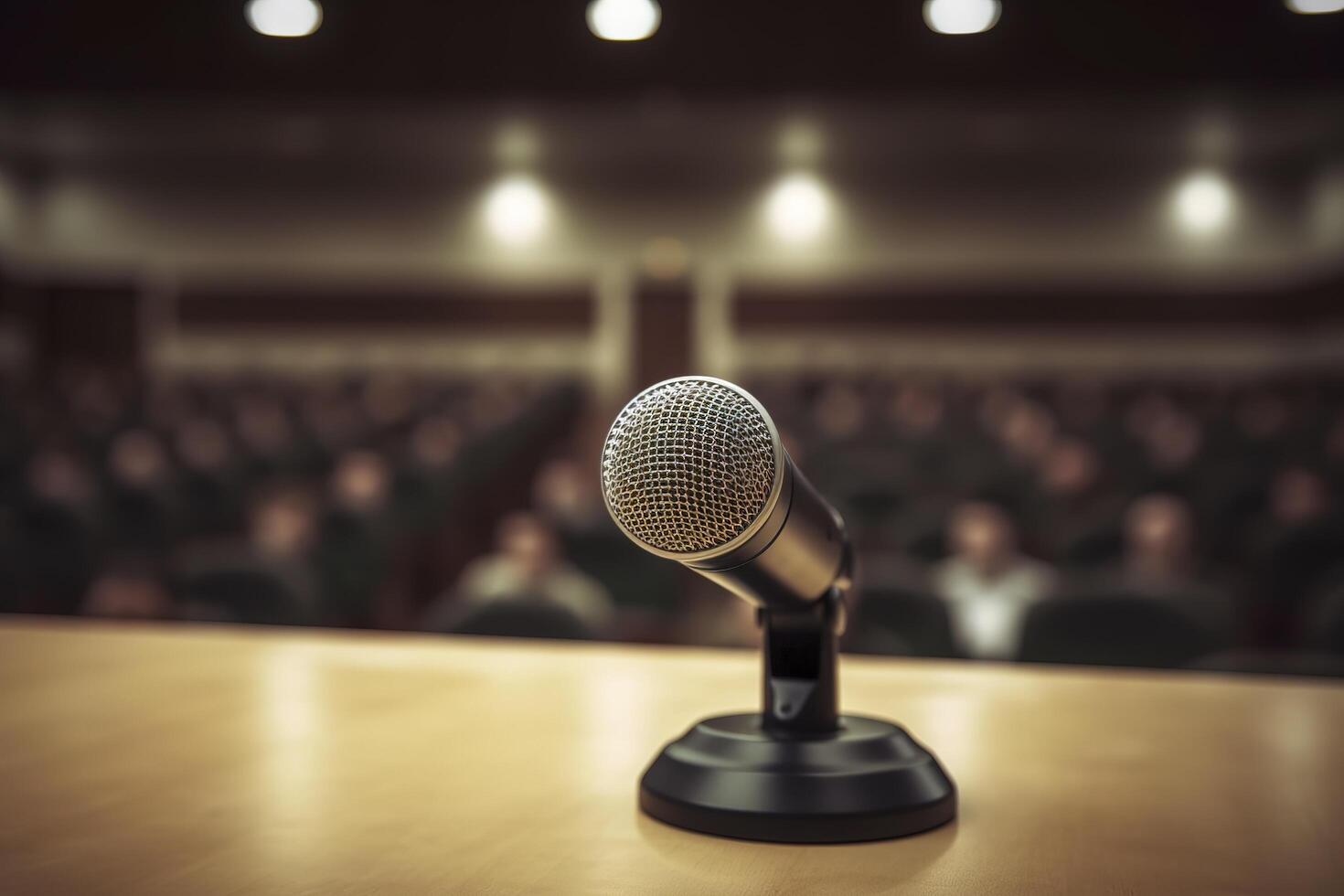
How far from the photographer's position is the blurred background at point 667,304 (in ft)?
15.1

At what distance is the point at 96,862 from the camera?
0.73 meters

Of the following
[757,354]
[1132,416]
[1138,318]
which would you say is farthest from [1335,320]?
[757,354]

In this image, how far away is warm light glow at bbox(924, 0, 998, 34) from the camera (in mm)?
4988

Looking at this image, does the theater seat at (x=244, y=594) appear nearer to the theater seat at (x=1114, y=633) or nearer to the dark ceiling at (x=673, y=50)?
the theater seat at (x=1114, y=633)

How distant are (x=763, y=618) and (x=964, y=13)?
4.78 meters

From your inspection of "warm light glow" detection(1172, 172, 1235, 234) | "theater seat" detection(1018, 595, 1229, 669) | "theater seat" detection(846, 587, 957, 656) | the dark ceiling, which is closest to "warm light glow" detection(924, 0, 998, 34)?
the dark ceiling

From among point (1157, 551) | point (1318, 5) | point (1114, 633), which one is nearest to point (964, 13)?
point (1318, 5)

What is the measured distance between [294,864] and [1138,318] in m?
14.2

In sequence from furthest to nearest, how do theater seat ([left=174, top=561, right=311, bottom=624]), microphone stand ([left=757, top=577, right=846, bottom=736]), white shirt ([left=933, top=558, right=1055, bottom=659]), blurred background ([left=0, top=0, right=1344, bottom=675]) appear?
blurred background ([left=0, top=0, right=1344, bottom=675]) < white shirt ([left=933, top=558, right=1055, bottom=659]) < theater seat ([left=174, top=561, right=311, bottom=624]) < microphone stand ([left=757, top=577, right=846, bottom=736])

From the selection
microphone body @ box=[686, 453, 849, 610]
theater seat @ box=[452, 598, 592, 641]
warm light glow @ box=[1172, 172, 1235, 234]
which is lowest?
theater seat @ box=[452, 598, 592, 641]

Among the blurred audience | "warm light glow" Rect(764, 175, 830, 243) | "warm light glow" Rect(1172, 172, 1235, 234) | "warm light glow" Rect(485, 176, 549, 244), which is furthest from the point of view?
"warm light glow" Rect(485, 176, 549, 244)

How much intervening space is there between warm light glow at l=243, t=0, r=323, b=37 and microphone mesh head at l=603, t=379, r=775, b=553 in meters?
4.95

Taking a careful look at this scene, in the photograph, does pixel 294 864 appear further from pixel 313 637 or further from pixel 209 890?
pixel 313 637

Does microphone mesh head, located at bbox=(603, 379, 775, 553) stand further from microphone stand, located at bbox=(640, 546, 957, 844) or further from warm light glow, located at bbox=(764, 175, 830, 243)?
warm light glow, located at bbox=(764, 175, 830, 243)
